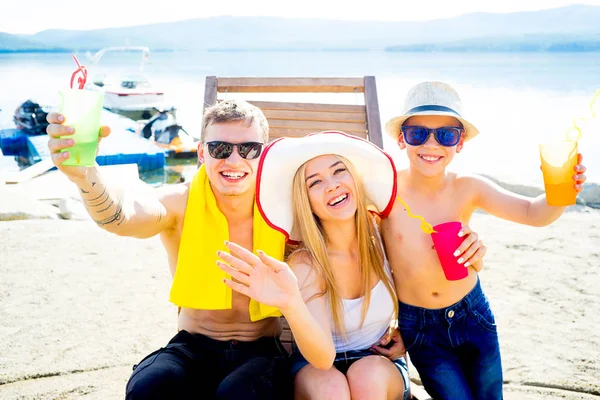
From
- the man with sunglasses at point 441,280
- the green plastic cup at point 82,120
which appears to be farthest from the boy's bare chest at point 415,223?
the green plastic cup at point 82,120

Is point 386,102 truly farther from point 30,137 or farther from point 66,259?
point 66,259

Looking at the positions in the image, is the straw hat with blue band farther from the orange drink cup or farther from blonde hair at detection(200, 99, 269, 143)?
blonde hair at detection(200, 99, 269, 143)

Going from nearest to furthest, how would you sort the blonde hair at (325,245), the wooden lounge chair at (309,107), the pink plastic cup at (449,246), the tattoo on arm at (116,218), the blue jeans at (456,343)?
the tattoo on arm at (116,218)
the pink plastic cup at (449,246)
the blonde hair at (325,245)
the blue jeans at (456,343)
the wooden lounge chair at (309,107)

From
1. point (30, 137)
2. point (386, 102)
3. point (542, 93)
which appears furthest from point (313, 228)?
point (542, 93)

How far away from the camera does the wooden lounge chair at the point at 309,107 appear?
13.0 ft

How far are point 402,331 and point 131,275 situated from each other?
3.13 m

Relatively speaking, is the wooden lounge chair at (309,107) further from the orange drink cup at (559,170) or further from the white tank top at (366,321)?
the orange drink cup at (559,170)

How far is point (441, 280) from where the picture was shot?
2.71 metres

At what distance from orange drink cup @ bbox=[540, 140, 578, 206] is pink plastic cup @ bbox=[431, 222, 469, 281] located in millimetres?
410

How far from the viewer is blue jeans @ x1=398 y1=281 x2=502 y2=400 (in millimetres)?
2682

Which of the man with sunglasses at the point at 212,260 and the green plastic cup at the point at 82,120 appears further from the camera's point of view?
the man with sunglasses at the point at 212,260

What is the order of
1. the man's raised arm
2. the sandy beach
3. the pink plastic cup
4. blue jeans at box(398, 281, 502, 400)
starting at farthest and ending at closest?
the sandy beach
blue jeans at box(398, 281, 502, 400)
the pink plastic cup
the man's raised arm

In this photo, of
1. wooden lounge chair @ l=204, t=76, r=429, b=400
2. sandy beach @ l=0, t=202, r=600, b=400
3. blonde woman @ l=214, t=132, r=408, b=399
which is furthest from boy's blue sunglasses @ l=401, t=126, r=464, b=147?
sandy beach @ l=0, t=202, r=600, b=400

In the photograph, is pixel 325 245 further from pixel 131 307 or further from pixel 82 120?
pixel 131 307
